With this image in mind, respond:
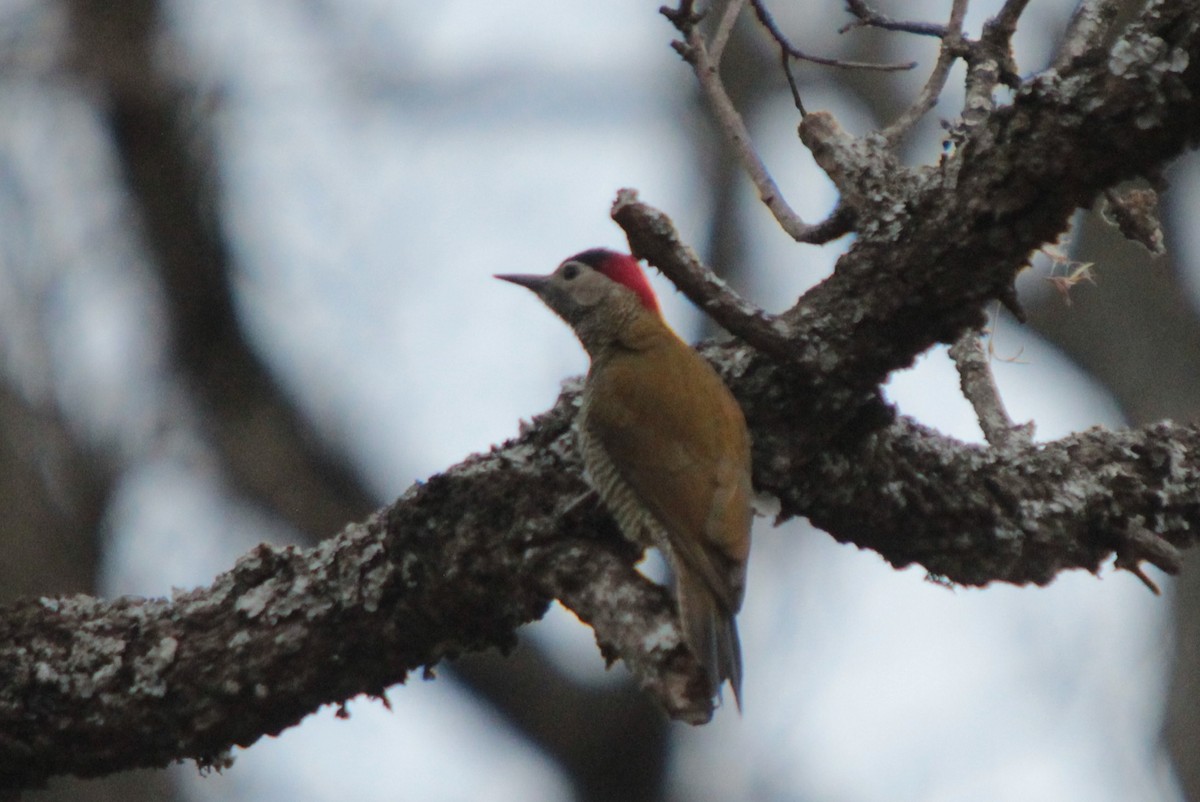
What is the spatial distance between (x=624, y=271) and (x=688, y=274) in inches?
69.5

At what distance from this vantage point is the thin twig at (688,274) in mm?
3293

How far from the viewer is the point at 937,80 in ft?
11.8

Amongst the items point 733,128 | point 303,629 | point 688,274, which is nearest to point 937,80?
point 733,128

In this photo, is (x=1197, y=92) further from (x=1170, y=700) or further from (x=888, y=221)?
(x=1170, y=700)

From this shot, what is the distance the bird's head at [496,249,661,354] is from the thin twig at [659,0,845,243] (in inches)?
52.0

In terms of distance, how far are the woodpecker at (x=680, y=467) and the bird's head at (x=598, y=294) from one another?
3.8 inches

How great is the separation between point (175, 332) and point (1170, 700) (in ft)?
17.3

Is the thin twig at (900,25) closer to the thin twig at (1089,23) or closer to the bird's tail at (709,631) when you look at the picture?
the thin twig at (1089,23)

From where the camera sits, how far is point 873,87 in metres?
9.30

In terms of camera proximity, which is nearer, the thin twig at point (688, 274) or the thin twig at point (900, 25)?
the thin twig at point (688, 274)

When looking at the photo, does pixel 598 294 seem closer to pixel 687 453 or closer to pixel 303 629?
pixel 687 453

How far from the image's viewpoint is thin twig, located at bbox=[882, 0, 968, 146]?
3.55 m

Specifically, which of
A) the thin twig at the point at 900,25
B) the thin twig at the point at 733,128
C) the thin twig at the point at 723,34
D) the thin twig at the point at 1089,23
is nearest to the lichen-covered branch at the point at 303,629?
the thin twig at the point at 733,128

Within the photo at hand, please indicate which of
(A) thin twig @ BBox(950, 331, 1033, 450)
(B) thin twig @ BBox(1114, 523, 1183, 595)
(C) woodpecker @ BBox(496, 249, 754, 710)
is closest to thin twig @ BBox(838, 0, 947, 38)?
(A) thin twig @ BBox(950, 331, 1033, 450)
